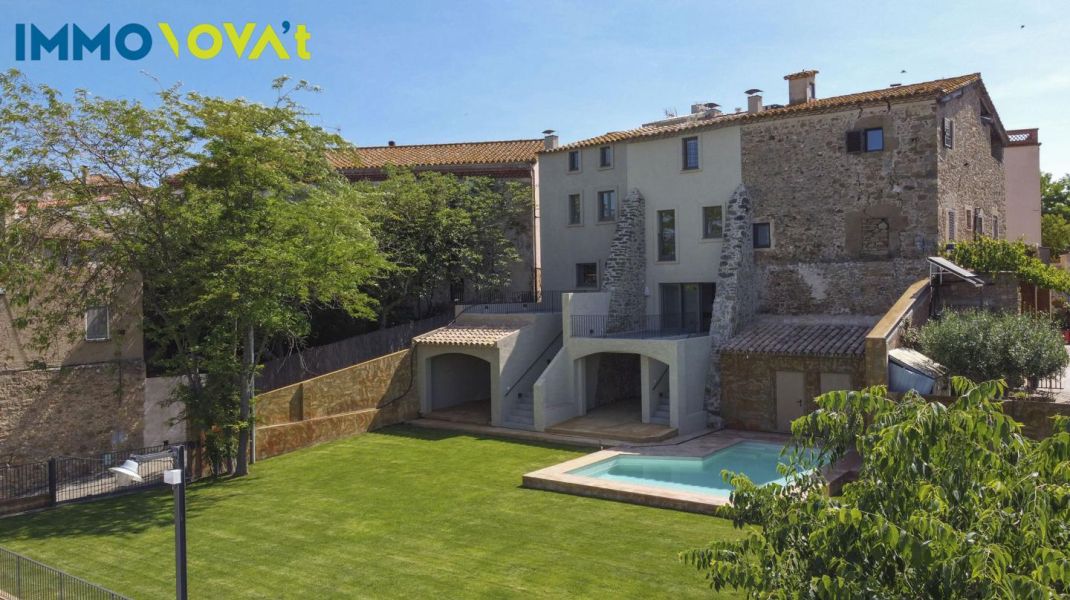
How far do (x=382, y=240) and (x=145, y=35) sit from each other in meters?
14.4

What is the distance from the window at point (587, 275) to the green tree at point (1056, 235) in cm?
3319

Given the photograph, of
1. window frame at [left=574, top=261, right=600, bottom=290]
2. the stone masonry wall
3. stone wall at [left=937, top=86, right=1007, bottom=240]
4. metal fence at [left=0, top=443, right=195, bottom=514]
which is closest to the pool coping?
the stone masonry wall

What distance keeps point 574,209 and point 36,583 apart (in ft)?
78.5

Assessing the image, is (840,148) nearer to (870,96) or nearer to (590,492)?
(870,96)

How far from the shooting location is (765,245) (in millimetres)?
27297

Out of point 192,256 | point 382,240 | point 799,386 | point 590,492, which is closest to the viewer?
point 590,492

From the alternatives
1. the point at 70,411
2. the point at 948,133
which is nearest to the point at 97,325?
the point at 70,411

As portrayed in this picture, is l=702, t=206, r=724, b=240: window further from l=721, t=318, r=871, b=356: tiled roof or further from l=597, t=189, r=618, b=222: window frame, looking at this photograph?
l=597, t=189, r=618, b=222: window frame

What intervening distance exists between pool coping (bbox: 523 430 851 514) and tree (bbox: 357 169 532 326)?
11.5 metres

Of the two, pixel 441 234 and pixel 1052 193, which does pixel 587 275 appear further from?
pixel 1052 193

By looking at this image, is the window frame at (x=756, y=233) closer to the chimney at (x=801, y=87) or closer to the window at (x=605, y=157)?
the chimney at (x=801, y=87)

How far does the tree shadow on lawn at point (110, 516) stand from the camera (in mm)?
16359

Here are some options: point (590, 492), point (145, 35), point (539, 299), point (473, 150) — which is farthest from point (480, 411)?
point (145, 35)

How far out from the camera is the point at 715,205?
91.9 ft
